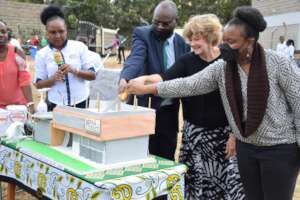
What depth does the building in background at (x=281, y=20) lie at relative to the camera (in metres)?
22.5

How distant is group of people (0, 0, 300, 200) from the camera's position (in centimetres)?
212

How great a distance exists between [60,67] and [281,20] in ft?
75.1

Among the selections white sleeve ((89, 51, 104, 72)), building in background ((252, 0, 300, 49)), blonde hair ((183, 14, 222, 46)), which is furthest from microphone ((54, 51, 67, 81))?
building in background ((252, 0, 300, 49))

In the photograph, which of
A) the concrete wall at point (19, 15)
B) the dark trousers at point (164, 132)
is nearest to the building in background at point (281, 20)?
the concrete wall at point (19, 15)

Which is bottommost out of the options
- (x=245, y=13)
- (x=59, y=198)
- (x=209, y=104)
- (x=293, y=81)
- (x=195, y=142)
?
(x=59, y=198)

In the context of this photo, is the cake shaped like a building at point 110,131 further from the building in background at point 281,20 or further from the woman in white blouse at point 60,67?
the building in background at point 281,20

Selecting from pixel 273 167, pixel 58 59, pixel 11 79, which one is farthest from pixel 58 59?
pixel 273 167

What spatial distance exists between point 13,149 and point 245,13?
1.62 meters

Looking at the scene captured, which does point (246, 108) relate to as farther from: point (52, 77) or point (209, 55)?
point (52, 77)

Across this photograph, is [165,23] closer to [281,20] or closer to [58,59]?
[58,59]

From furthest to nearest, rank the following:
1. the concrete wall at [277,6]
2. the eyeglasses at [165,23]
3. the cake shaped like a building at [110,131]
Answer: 1. the concrete wall at [277,6]
2. the eyeglasses at [165,23]
3. the cake shaped like a building at [110,131]

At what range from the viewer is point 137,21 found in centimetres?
3556

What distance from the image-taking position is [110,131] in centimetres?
208

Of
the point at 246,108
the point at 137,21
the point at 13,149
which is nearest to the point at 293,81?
the point at 246,108
